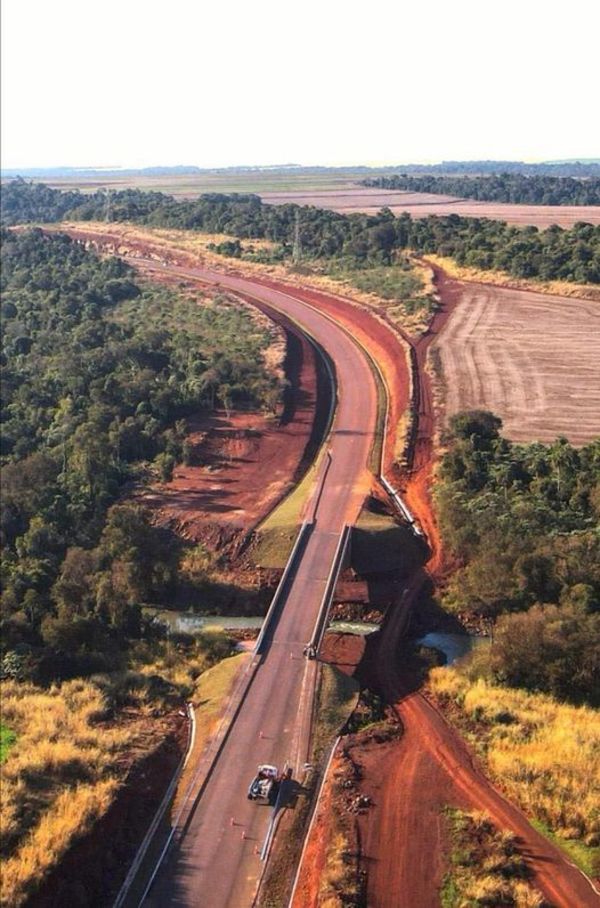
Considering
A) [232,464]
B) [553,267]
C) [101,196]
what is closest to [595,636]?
[232,464]

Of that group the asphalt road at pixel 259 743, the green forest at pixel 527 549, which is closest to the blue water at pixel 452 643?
the green forest at pixel 527 549

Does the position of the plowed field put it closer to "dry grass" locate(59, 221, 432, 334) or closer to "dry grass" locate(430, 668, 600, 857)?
"dry grass" locate(59, 221, 432, 334)

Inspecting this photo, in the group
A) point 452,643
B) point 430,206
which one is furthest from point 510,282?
point 430,206

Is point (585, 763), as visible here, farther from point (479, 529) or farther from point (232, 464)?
point (232, 464)

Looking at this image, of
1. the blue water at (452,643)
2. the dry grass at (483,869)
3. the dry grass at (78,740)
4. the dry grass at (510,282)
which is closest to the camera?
the dry grass at (483,869)

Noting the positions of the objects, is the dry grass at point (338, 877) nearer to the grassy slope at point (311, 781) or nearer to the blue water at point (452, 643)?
the grassy slope at point (311, 781)

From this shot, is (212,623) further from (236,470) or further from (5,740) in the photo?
(236,470)

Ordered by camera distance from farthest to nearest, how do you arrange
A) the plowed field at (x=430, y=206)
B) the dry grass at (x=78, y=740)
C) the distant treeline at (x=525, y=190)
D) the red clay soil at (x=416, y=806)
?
the distant treeline at (x=525, y=190)
the plowed field at (x=430, y=206)
the dry grass at (x=78, y=740)
the red clay soil at (x=416, y=806)

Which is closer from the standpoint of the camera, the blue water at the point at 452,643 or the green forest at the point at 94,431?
the blue water at the point at 452,643
